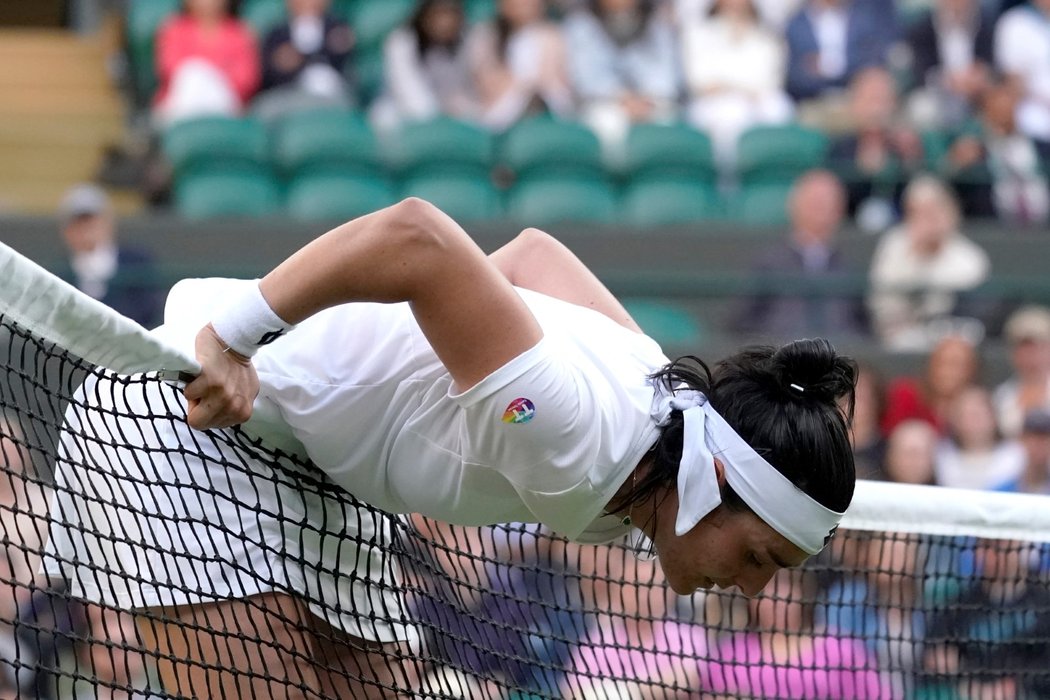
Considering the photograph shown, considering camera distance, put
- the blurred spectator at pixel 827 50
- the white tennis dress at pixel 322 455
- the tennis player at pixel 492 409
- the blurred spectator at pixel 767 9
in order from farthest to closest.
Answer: the blurred spectator at pixel 767 9 → the blurred spectator at pixel 827 50 → the white tennis dress at pixel 322 455 → the tennis player at pixel 492 409

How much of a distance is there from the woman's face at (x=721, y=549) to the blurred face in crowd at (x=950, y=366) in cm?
445

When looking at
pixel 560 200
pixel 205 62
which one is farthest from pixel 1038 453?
pixel 205 62

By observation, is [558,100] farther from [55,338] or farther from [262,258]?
[55,338]

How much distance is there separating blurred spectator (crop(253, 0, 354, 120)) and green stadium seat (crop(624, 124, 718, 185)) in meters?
1.63

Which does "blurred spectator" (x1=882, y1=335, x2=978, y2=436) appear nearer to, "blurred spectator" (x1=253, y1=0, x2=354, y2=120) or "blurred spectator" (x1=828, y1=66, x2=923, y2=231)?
"blurred spectator" (x1=828, y1=66, x2=923, y2=231)

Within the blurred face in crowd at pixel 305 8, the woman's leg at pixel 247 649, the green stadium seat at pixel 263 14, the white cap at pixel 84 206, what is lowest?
the white cap at pixel 84 206

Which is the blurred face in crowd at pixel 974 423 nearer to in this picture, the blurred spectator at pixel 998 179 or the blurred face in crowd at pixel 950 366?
the blurred face in crowd at pixel 950 366

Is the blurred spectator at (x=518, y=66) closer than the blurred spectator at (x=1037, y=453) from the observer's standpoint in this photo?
No

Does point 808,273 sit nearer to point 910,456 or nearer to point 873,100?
point 910,456

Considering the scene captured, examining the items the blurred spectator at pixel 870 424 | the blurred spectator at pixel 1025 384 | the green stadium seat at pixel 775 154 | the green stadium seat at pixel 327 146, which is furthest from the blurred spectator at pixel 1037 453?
the green stadium seat at pixel 327 146

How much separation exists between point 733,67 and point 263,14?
8.69 feet

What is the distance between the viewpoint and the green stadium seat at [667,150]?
27.0 ft

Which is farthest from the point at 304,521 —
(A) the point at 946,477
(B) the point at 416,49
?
(B) the point at 416,49

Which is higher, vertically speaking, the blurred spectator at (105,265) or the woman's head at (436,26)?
the woman's head at (436,26)
